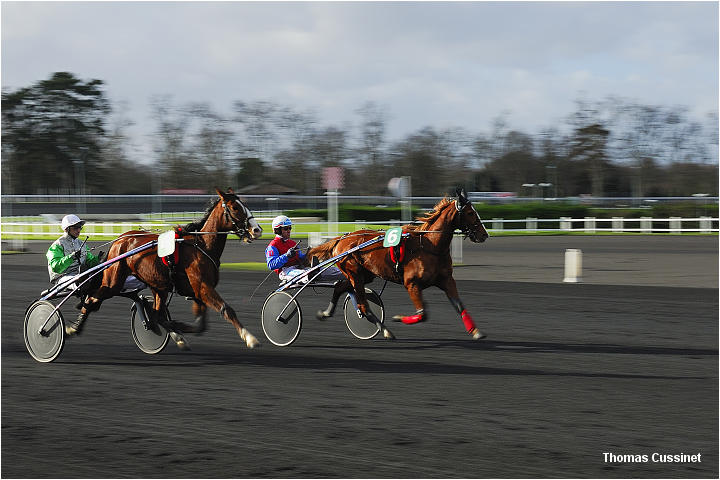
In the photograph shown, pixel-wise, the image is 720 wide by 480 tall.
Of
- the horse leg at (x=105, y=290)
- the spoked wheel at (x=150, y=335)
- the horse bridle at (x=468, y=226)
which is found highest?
the horse bridle at (x=468, y=226)

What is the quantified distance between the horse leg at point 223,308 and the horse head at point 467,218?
2767mm

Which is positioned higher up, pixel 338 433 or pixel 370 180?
Answer: pixel 370 180

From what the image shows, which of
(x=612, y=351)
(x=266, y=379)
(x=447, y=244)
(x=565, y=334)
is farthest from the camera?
(x=565, y=334)

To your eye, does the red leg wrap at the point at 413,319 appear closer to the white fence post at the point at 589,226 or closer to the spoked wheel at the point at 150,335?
the spoked wheel at the point at 150,335

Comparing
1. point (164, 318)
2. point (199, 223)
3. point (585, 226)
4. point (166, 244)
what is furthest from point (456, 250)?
point (585, 226)

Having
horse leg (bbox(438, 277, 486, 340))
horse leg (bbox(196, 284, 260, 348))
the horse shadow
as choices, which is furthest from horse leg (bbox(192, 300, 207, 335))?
horse leg (bbox(438, 277, 486, 340))

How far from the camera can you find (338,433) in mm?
5594

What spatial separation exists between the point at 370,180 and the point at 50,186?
75.2 feet

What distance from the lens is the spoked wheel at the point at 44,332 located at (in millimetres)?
8641

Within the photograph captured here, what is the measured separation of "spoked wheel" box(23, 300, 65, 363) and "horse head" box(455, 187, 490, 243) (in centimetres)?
428

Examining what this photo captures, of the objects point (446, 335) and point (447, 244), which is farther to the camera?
point (446, 335)

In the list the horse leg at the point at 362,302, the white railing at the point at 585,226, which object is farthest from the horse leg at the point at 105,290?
the white railing at the point at 585,226

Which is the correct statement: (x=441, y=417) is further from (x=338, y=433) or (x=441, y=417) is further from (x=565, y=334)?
(x=565, y=334)

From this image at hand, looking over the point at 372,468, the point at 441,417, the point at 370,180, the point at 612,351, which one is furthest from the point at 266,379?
the point at 370,180
